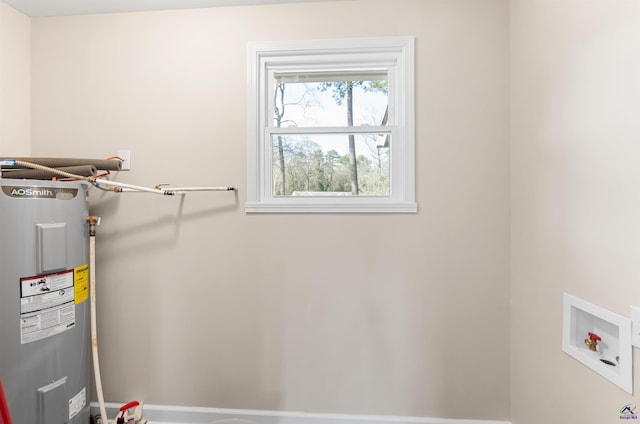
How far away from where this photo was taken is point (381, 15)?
166 cm

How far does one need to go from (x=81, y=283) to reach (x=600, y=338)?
222cm

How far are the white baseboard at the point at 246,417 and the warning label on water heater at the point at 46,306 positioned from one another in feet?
2.23

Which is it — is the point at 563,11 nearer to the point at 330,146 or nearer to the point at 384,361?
the point at 330,146

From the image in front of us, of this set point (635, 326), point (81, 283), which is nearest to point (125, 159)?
point (81, 283)

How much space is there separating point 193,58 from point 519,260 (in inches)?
80.1

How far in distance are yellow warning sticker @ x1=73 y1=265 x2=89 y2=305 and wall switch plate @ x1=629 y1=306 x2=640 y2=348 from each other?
2.20 m

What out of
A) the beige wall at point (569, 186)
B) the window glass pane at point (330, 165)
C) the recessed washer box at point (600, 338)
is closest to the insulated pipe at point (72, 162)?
the window glass pane at point (330, 165)

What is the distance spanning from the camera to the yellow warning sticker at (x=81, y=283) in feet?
4.93

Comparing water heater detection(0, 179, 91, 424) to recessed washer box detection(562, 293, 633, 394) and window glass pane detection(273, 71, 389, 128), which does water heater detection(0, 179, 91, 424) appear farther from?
recessed washer box detection(562, 293, 633, 394)

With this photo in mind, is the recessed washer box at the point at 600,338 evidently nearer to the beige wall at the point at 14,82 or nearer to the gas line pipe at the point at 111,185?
the gas line pipe at the point at 111,185

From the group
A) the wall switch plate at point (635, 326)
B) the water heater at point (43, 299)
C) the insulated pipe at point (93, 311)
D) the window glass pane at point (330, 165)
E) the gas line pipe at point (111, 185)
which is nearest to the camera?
the wall switch plate at point (635, 326)

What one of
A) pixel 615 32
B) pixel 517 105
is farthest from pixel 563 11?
pixel 517 105

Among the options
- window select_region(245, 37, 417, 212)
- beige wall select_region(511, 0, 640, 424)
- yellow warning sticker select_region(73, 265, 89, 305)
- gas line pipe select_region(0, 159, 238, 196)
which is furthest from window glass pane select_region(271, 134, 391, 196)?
yellow warning sticker select_region(73, 265, 89, 305)

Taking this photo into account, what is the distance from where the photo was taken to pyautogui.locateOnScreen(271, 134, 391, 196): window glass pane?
5.77 feet
